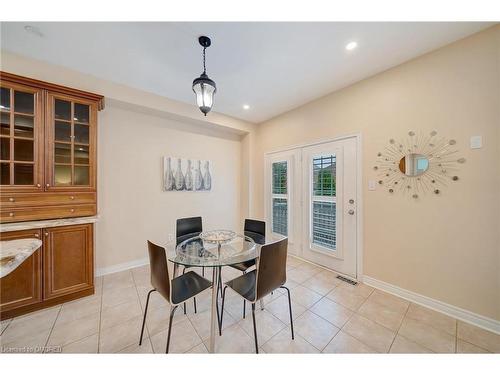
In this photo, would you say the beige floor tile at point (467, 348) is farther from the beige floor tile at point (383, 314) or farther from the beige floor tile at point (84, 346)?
the beige floor tile at point (84, 346)

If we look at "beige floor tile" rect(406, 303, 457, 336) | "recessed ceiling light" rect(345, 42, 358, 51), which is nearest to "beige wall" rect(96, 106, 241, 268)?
"recessed ceiling light" rect(345, 42, 358, 51)

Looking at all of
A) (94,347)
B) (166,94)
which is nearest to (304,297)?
(94,347)

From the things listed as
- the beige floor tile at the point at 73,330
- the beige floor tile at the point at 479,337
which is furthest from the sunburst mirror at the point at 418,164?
the beige floor tile at the point at 73,330

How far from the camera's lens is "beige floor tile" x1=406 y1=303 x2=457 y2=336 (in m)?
1.63

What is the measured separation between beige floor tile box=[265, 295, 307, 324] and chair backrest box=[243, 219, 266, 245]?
69cm

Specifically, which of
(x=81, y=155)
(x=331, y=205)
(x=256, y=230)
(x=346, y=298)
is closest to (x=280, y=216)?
(x=331, y=205)

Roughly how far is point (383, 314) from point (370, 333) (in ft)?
1.24

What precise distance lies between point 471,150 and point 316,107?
1.84 metres

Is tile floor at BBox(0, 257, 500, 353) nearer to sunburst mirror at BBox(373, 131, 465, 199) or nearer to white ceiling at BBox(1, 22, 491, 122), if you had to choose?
sunburst mirror at BBox(373, 131, 465, 199)

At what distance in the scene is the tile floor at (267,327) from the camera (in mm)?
1419

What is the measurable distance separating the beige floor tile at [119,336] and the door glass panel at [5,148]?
1.89 meters

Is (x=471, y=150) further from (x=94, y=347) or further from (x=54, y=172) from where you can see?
(x=54, y=172)

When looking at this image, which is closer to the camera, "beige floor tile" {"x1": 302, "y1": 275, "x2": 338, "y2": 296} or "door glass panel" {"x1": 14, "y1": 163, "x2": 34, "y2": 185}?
"door glass panel" {"x1": 14, "y1": 163, "x2": 34, "y2": 185}
